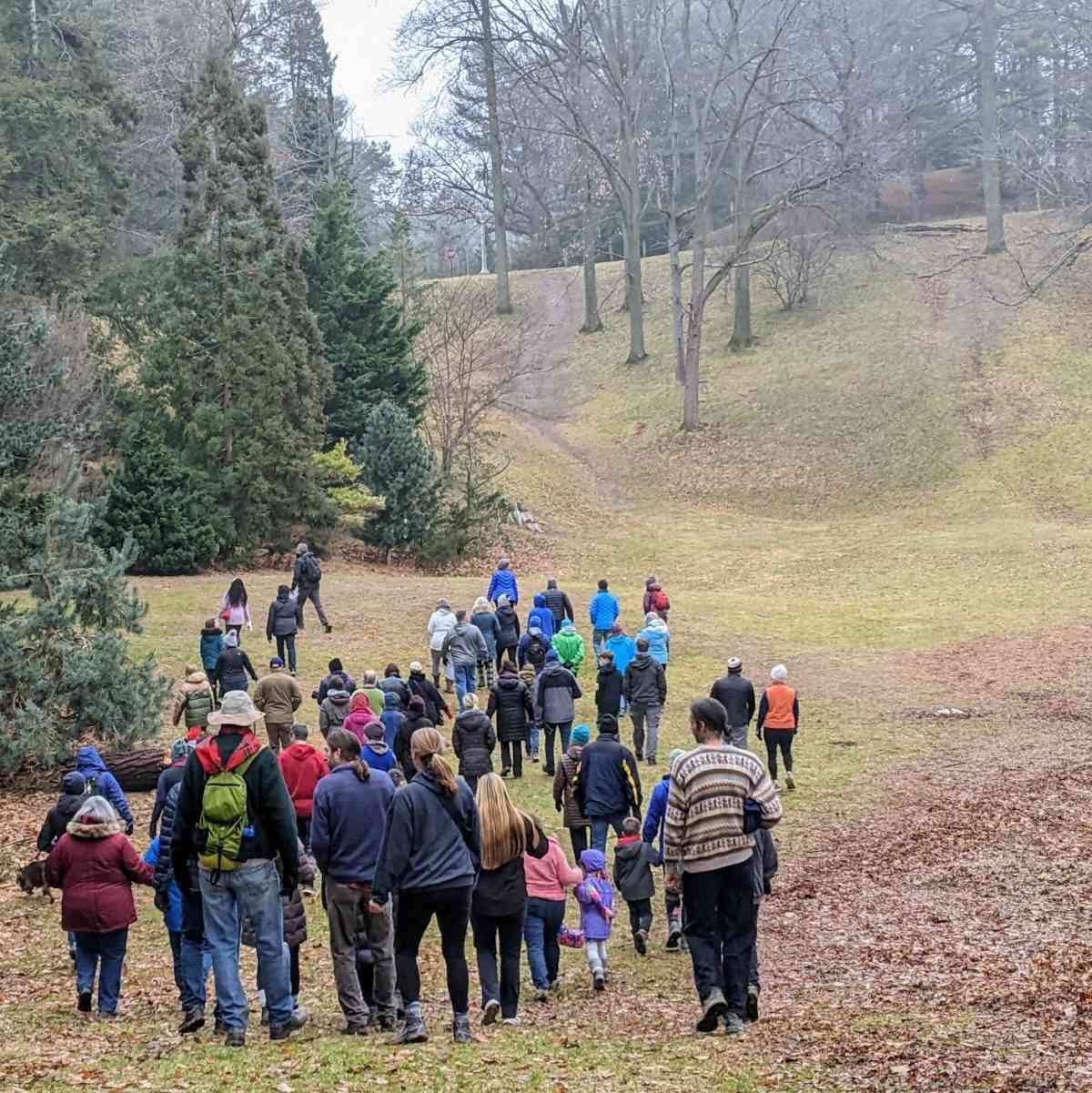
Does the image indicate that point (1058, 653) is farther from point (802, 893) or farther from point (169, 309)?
point (169, 309)

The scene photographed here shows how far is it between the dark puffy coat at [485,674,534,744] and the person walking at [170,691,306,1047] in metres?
8.78

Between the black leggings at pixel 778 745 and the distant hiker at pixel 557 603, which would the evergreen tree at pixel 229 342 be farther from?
the black leggings at pixel 778 745

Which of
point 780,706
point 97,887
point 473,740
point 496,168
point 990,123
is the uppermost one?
point 496,168

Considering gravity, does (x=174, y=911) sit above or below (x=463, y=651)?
above

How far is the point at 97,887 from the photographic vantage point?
8.66 metres

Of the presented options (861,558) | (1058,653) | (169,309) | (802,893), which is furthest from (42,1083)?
(861,558)

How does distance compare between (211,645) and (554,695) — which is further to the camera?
(211,645)

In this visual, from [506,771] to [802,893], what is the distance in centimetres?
538

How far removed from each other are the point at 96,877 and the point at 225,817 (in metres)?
2.02

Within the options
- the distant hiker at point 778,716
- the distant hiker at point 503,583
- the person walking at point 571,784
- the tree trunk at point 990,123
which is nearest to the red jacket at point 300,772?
the person walking at point 571,784

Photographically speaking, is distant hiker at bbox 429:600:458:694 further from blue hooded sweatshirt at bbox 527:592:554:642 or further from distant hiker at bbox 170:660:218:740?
distant hiker at bbox 170:660:218:740

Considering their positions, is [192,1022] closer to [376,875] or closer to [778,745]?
[376,875]

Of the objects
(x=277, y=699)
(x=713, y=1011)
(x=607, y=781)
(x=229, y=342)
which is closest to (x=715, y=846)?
(x=713, y=1011)

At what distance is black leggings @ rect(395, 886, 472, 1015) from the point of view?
7.48 metres
